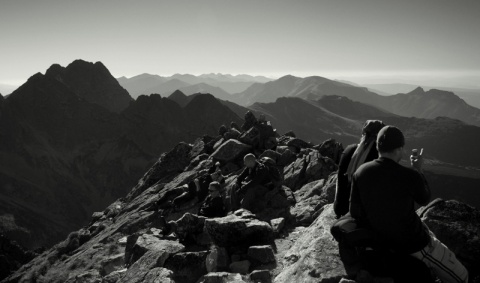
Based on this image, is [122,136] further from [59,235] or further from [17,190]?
[59,235]

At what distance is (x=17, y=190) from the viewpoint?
132 metres

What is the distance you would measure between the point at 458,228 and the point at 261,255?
4.87 m

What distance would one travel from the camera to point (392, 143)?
5.14m

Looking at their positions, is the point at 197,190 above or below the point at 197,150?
above

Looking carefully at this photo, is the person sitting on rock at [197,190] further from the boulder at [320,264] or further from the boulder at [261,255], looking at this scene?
the boulder at [320,264]

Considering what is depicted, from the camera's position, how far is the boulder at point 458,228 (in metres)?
6.19

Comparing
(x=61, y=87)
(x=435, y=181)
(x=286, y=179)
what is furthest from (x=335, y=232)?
(x=61, y=87)

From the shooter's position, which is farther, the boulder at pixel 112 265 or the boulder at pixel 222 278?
the boulder at pixel 112 265

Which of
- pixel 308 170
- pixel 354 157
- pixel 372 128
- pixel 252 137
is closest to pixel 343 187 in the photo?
pixel 354 157

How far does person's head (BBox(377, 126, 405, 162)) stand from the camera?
16.8ft

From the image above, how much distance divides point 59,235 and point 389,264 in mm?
133963

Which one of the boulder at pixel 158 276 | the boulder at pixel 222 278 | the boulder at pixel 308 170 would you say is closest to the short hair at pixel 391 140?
the boulder at pixel 222 278

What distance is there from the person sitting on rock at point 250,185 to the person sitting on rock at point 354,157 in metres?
7.56

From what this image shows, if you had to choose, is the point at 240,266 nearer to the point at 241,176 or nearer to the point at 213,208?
the point at 213,208
